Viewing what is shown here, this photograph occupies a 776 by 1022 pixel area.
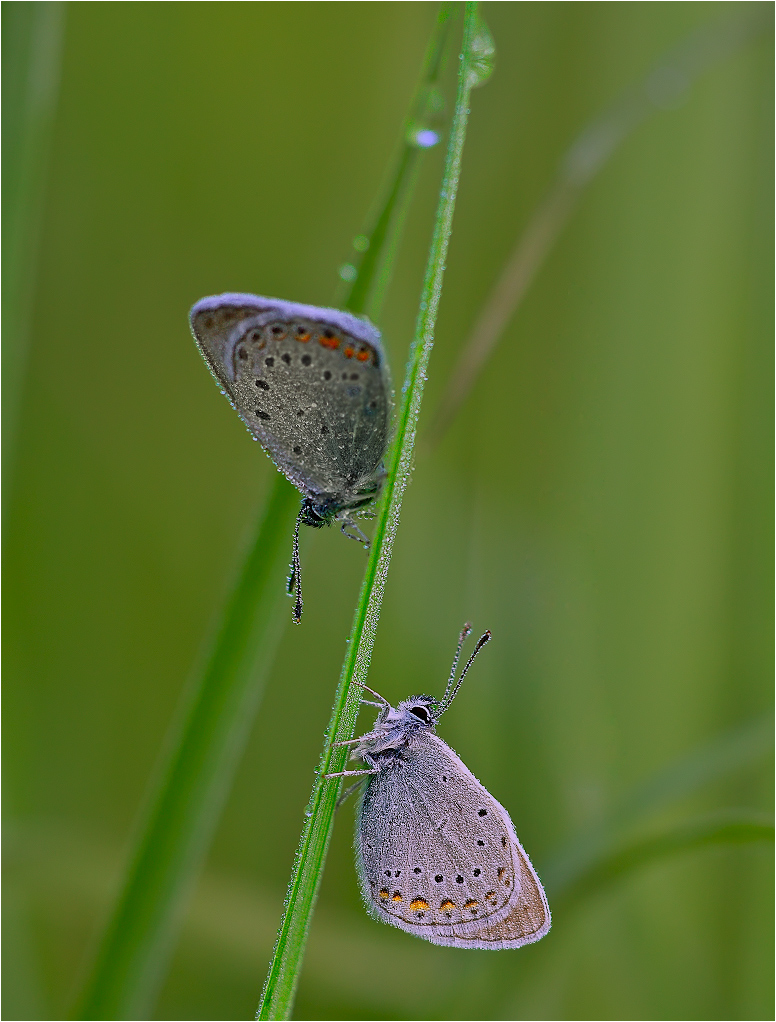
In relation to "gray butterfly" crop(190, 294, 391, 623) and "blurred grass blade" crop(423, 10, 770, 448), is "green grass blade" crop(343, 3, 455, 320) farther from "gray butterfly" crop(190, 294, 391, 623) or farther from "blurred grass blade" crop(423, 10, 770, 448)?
"blurred grass blade" crop(423, 10, 770, 448)

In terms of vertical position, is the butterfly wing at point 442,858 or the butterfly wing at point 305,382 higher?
the butterfly wing at point 305,382

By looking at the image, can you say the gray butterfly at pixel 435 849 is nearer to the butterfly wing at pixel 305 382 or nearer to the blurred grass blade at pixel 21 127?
the butterfly wing at pixel 305 382

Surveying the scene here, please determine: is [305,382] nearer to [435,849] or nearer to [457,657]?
[457,657]

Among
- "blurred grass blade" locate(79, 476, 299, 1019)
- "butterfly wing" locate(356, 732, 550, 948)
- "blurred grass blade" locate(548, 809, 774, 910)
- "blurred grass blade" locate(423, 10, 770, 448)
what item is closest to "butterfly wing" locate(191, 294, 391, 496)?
"blurred grass blade" locate(79, 476, 299, 1019)

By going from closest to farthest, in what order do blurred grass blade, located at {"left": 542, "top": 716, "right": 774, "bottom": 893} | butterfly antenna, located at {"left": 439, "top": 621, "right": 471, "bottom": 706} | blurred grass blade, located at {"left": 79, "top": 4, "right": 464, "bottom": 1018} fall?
blurred grass blade, located at {"left": 79, "top": 4, "right": 464, "bottom": 1018} < butterfly antenna, located at {"left": 439, "top": 621, "right": 471, "bottom": 706} < blurred grass blade, located at {"left": 542, "top": 716, "right": 774, "bottom": 893}

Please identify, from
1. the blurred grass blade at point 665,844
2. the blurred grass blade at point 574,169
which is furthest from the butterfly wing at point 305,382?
the blurred grass blade at point 665,844

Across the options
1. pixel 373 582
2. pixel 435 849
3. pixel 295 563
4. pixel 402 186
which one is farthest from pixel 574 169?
pixel 435 849

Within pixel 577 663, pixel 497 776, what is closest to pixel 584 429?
pixel 577 663
